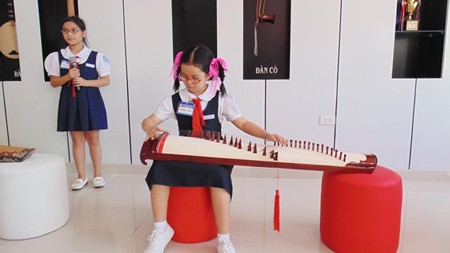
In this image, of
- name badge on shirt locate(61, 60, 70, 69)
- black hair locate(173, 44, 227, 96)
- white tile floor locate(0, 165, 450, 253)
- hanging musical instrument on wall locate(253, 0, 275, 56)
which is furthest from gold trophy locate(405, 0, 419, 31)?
name badge on shirt locate(61, 60, 70, 69)

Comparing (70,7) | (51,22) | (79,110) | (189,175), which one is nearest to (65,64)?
(79,110)

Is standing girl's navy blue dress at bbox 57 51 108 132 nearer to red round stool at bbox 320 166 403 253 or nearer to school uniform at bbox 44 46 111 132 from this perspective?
school uniform at bbox 44 46 111 132

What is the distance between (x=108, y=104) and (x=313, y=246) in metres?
2.14

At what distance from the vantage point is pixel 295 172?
9.96ft

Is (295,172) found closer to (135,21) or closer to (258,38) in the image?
(258,38)

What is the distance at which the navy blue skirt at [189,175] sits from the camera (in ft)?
5.48

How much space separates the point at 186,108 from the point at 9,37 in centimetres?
234

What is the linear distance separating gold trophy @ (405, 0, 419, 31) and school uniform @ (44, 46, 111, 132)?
8.28ft

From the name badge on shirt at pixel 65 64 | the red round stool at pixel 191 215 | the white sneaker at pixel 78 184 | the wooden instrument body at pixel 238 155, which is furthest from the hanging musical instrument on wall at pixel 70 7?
the red round stool at pixel 191 215

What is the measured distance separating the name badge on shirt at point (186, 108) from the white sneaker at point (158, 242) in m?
0.62

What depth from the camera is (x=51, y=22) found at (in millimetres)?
3094

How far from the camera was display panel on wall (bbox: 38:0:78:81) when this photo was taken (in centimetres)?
306

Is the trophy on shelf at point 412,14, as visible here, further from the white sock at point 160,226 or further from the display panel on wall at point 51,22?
the display panel on wall at point 51,22

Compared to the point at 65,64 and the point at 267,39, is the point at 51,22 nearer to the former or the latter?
the point at 65,64
